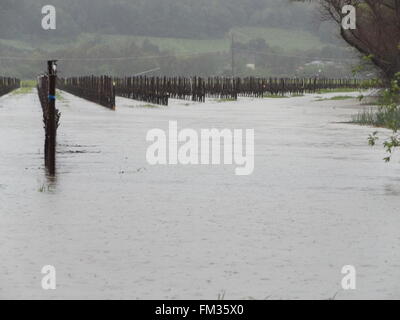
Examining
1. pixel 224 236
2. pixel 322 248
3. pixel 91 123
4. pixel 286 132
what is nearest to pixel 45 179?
pixel 224 236

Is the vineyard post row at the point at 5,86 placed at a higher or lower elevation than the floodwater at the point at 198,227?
higher

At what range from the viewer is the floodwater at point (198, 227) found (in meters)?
8.05

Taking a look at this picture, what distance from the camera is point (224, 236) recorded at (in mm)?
10445

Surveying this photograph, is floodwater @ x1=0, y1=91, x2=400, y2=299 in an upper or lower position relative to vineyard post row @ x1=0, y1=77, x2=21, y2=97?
lower

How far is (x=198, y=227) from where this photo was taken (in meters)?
11.0

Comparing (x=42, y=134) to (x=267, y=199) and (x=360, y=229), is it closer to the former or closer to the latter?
(x=267, y=199)

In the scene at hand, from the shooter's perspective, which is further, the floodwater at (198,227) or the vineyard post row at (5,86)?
the vineyard post row at (5,86)

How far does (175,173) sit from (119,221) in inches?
230

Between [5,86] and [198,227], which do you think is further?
[5,86]

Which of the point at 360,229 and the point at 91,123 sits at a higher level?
the point at 91,123

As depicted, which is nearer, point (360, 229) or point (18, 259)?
point (18, 259)

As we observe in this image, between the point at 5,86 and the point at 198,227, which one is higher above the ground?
the point at 5,86

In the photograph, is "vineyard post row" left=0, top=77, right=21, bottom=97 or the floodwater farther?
"vineyard post row" left=0, top=77, right=21, bottom=97

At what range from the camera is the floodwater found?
8.05 meters
